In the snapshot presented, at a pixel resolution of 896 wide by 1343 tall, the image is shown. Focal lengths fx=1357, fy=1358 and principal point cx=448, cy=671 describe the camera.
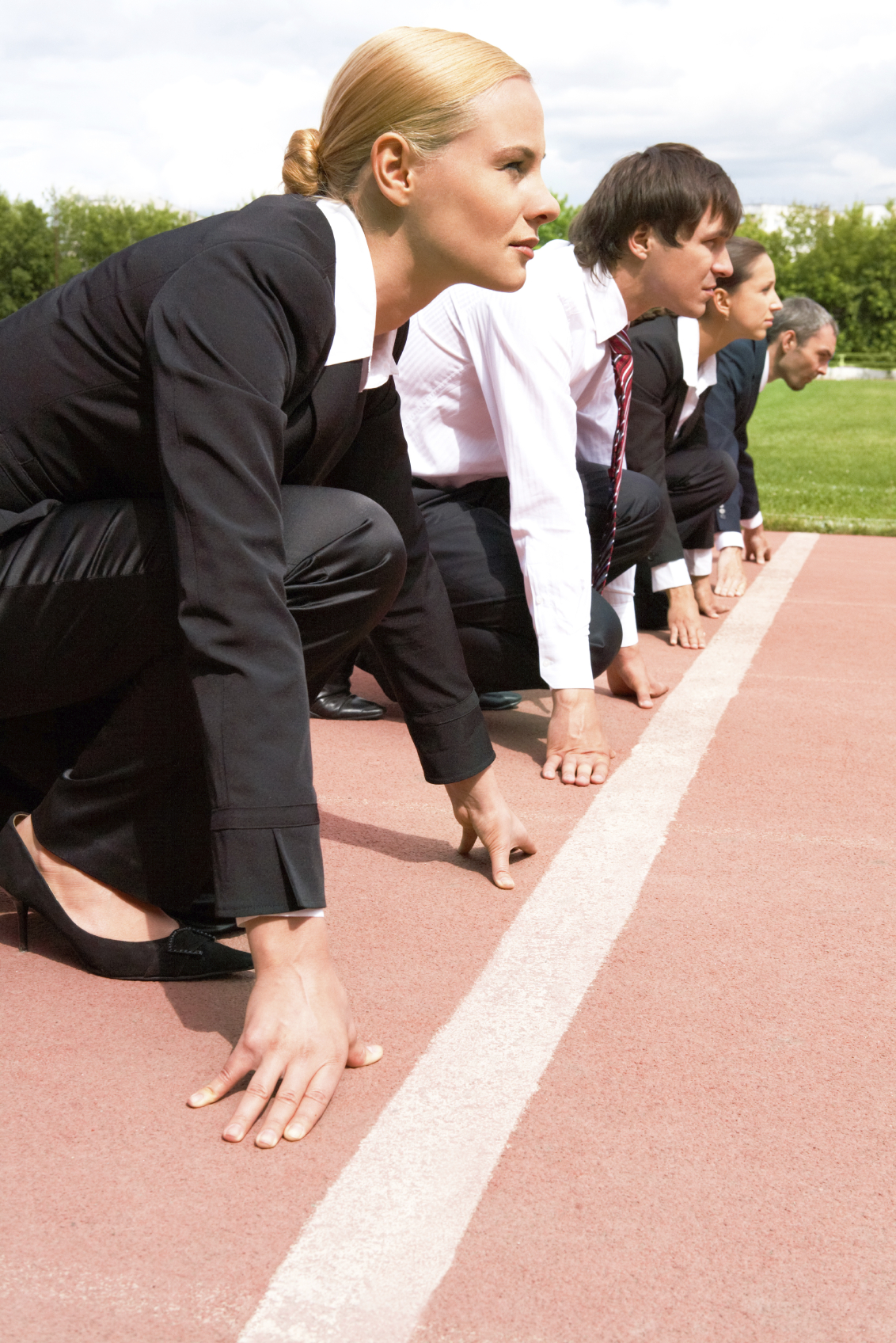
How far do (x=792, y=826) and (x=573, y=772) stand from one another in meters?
0.59

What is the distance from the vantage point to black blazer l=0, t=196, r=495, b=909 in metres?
1.79

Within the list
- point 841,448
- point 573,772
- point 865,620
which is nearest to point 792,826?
point 573,772

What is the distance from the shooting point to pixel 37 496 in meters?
2.21

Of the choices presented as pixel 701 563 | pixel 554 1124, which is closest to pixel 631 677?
pixel 701 563

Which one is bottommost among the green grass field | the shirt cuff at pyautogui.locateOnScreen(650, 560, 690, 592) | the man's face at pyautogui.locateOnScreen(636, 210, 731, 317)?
the green grass field

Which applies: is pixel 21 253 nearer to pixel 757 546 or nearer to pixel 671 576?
pixel 757 546

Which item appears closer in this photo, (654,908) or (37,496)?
(37,496)

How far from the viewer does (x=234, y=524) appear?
1.80 m

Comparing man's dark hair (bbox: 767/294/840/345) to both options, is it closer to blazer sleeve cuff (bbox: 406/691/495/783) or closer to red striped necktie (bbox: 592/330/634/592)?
red striped necktie (bbox: 592/330/634/592)

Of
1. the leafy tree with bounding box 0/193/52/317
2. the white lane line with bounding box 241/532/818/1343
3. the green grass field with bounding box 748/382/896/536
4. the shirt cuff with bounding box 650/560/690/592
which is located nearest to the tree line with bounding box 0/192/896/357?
the leafy tree with bounding box 0/193/52/317

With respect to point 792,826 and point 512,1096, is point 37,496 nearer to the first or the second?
point 512,1096

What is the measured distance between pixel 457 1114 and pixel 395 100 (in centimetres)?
153

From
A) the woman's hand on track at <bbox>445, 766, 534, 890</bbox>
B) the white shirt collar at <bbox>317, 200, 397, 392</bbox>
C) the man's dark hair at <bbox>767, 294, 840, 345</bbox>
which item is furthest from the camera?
the man's dark hair at <bbox>767, 294, 840, 345</bbox>

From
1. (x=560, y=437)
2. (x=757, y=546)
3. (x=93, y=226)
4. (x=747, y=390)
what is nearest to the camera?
(x=560, y=437)
